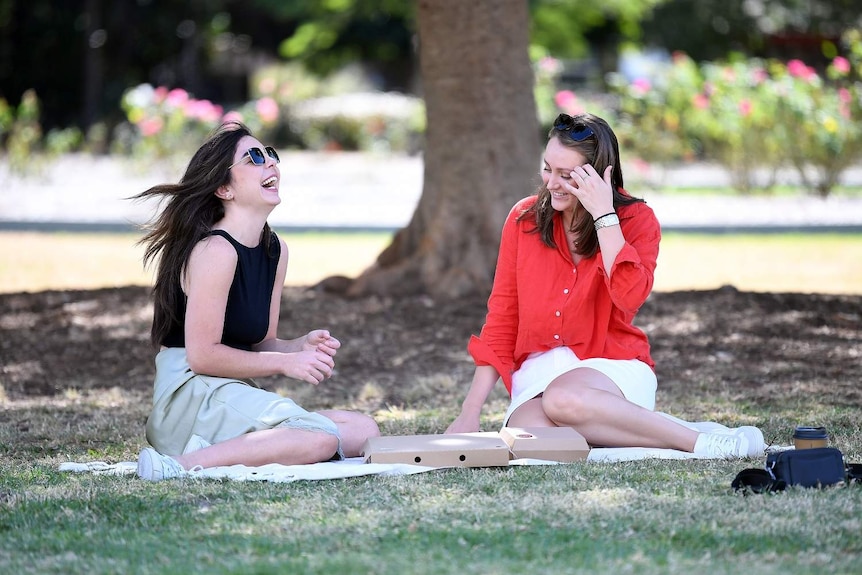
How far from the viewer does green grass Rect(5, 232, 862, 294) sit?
993 cm

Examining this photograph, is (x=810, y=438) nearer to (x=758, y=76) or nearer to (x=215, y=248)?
(x=215, y=248)

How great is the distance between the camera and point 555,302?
14.9ft

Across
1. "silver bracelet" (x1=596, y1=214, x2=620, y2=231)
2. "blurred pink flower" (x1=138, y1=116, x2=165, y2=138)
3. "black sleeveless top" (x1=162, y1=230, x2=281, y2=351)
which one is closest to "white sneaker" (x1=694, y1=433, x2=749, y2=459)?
"silver bracelet" (x1=596, y1=214, x2=620, y2=231)

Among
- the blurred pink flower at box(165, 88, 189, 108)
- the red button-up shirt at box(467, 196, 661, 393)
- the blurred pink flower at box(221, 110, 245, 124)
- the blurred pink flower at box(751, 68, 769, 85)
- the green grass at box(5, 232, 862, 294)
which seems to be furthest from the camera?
the blurred pink flower at box(165, 88, 189, 108)

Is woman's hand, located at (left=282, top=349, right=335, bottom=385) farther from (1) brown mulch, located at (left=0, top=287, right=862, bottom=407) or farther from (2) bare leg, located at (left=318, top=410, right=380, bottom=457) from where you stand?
(1) brown mulch, located at (left=0, top=287, right=862, bottom=407)

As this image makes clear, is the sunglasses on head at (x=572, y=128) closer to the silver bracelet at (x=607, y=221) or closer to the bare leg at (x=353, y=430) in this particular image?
the silver bracelet at (x=607, y=221)

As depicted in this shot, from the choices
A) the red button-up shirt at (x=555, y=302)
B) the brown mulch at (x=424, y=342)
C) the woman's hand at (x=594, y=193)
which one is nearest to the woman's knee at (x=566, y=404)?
the red button-up shirt at (x=555, y=302)

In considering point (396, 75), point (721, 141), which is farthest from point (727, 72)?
point (396, 75)

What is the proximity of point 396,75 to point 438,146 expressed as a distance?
2850 centimetres

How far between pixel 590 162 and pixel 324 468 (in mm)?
1424

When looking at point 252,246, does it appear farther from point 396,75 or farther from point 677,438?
point 396,75

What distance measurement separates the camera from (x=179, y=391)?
4297mm

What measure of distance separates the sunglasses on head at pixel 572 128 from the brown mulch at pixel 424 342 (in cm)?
195

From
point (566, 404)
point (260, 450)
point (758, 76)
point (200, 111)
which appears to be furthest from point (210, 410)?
point (200, 111)
